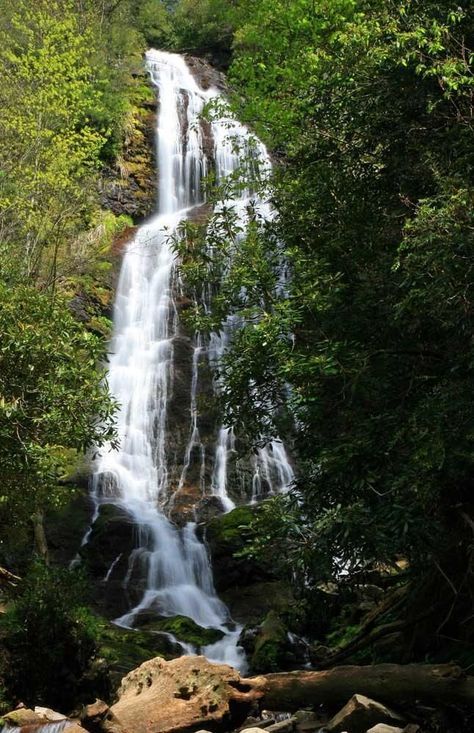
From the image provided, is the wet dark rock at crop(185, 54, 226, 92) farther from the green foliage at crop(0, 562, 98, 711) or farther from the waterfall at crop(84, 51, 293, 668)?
the green foliage at crop(0, 562, 98, 711)

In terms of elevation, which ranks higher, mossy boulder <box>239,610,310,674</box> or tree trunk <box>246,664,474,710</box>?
tree trunk <box>246,664,474,710</box>

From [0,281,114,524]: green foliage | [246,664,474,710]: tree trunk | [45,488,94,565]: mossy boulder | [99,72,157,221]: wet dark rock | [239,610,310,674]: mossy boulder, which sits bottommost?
[239,610,310,674]: mossy boulder

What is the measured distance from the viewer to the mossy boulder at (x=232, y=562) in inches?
727

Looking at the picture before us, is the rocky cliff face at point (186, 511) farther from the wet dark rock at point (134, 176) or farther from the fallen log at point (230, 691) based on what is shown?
the fallen log at point (230, 691)

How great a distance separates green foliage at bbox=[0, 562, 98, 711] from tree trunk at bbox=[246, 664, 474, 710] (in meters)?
3.06

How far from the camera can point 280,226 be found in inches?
461

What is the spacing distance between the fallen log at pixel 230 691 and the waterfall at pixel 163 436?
438cm

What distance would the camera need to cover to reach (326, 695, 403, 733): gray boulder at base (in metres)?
7.95

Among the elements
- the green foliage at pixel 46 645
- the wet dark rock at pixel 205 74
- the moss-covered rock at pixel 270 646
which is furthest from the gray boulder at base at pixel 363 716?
the wet dark rock at pixel 205 74

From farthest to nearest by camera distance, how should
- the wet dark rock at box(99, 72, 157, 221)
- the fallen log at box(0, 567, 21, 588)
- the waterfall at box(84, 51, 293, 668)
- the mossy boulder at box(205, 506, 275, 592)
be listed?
the wet dark rock at box(99, 72, 157, 221) → the mossy boulder at box(205, 506, 275, 592) → the waterfall at box(84, 51, 293, 668) → the fallen log at box(0, 567, 21, 588)

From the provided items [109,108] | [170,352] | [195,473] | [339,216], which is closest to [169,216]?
[109,108]

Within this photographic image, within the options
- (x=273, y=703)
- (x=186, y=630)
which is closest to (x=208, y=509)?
(x=186, y=630)

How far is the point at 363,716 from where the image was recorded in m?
7.98

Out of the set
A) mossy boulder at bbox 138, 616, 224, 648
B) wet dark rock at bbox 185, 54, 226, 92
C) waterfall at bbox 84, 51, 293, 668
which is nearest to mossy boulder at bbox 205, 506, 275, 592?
waterfall at bbox 84, 51, 293, 668
